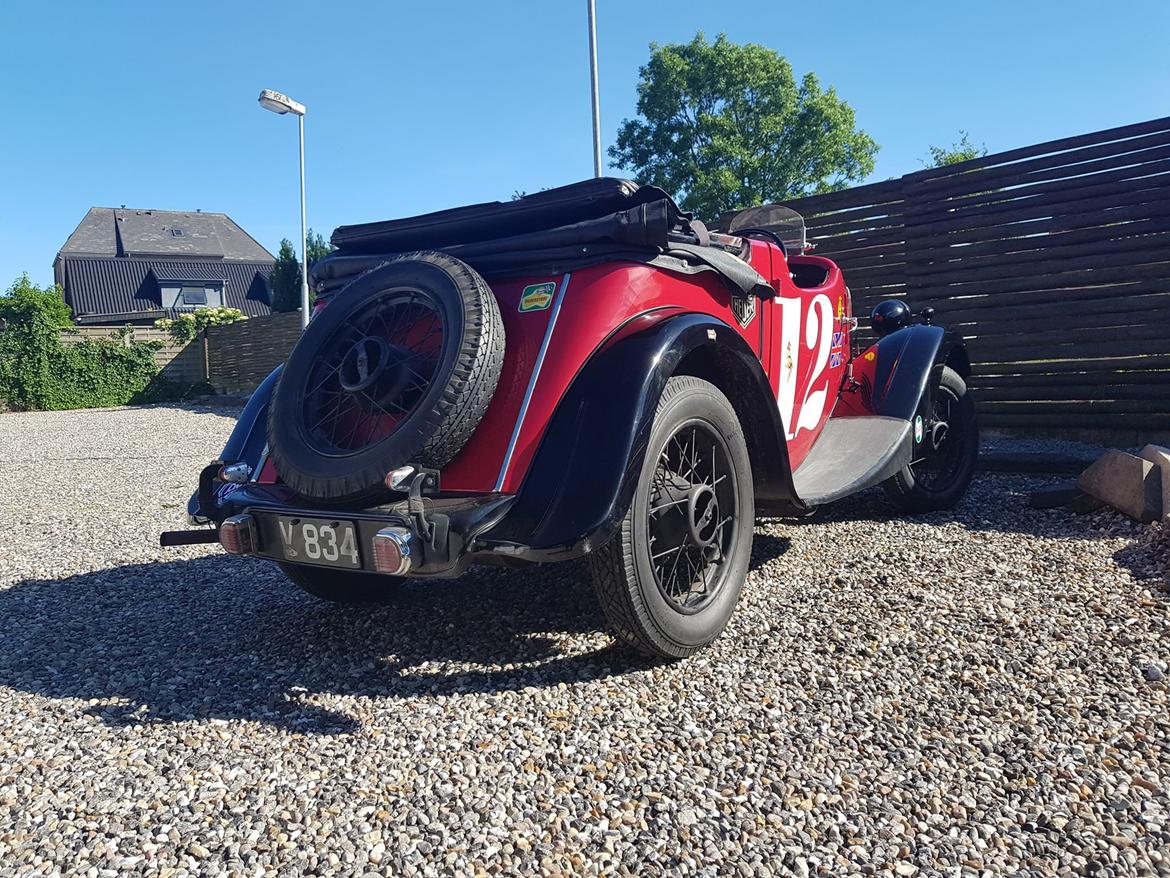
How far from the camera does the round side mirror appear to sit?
5.58 meters

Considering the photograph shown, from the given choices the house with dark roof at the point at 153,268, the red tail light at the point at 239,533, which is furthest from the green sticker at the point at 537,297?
the house with dark roof at the point at 153,268

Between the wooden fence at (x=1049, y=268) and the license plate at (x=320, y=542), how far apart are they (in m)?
6.52

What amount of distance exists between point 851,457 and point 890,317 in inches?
77.5

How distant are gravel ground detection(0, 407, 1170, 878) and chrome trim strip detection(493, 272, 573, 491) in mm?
714

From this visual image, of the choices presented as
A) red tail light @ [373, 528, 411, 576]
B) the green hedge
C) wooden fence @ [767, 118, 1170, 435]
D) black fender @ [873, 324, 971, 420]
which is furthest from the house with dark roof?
red tail light @ [373, 528, 411, 576]

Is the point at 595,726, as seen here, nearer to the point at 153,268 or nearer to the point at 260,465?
the point at 260,465

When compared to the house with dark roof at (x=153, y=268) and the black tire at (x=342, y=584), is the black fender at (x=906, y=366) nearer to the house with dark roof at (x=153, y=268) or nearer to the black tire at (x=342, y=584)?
the black tire at (x=342, y=584)

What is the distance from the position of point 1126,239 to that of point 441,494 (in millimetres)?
6393

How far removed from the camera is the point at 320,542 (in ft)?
8.35

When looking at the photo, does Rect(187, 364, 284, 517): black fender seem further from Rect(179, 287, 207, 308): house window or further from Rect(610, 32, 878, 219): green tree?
Rect(179, 287, 207, 308): house window

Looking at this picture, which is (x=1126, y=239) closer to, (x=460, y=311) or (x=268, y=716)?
(x=460, y=311)

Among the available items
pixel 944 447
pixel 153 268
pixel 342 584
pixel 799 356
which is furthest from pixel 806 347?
pixel 153 268

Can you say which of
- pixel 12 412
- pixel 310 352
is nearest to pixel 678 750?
pixel 310 352

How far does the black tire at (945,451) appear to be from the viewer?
16.1 feet
